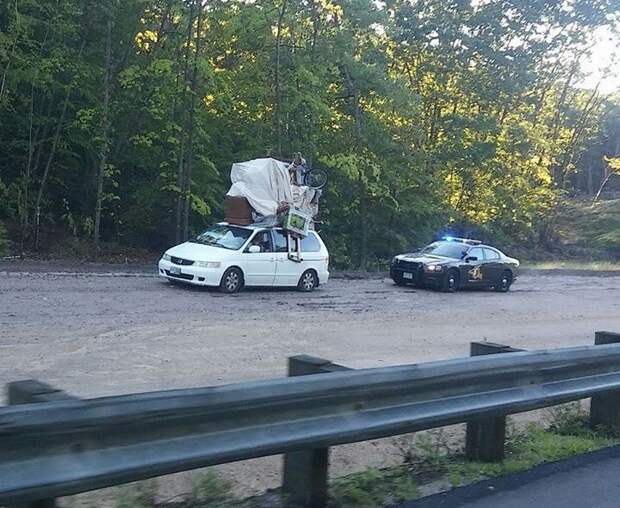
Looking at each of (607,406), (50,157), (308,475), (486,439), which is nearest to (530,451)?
(486,439)

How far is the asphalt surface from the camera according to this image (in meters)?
5.44

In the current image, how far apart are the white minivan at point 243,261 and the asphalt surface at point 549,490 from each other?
1416 cm

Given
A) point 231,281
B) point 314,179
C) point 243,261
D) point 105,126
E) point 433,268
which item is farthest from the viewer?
point 105,126

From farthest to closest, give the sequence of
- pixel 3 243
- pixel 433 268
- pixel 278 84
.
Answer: pixel 278 84 → pixel 3 243 → pixel 433 268

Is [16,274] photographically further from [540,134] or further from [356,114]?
[540,134]

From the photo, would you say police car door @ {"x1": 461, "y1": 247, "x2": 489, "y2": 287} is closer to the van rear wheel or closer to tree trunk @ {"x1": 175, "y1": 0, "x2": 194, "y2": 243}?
the van rear wheel

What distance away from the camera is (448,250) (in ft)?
86.6

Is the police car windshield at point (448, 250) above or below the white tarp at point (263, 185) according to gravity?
below

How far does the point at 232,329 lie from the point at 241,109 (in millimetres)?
17541

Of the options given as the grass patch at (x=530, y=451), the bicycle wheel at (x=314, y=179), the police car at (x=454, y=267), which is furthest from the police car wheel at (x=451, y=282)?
the grass patch at (x=530, y=451)

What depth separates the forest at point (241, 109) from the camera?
91.0 ft

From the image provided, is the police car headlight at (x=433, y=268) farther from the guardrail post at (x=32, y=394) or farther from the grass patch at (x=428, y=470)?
the guardrail post at (x=32, y=394)

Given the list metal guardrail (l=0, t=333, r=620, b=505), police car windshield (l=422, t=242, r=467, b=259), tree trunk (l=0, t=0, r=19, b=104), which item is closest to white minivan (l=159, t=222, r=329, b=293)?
police car windshield (l=422, t=242, r=467, b=259)

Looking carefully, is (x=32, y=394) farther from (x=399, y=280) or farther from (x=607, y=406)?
(x=399, y=280)
